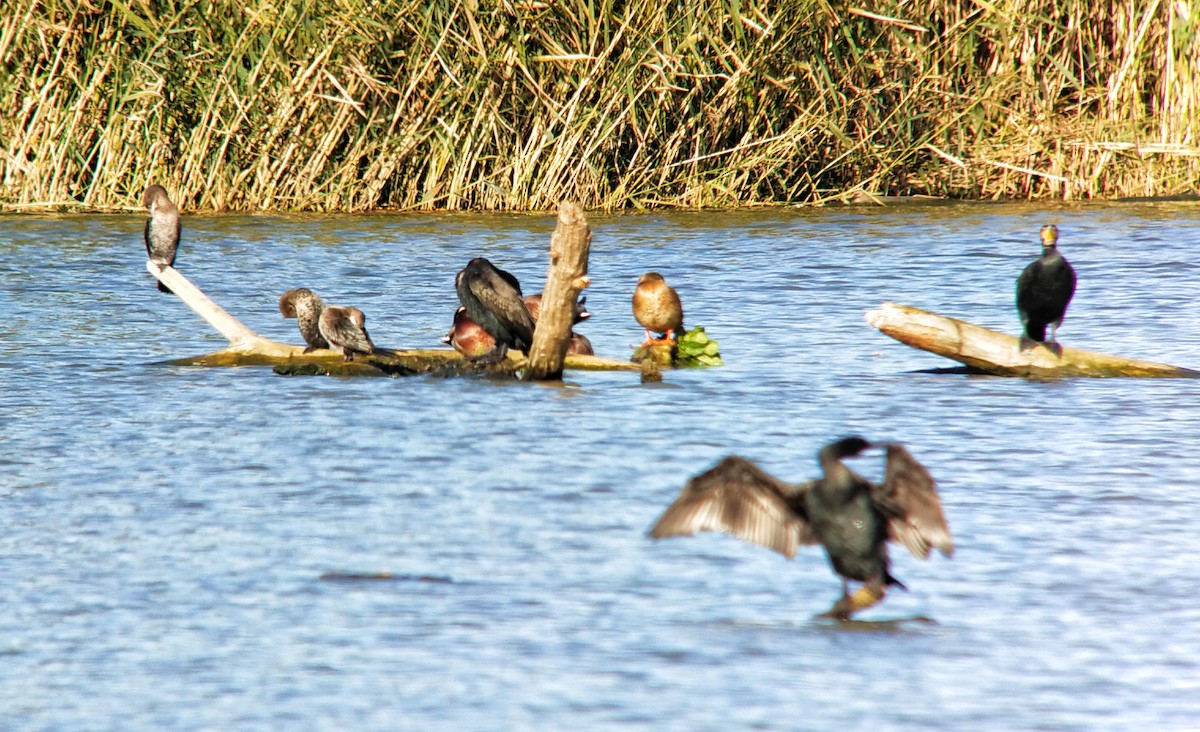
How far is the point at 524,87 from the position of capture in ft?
55.6

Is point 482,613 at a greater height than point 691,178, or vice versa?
point 691,178

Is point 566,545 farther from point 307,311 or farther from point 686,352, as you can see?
point 686,352

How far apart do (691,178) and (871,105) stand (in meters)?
2.02

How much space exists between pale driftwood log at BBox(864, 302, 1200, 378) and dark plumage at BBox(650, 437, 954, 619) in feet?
12.6

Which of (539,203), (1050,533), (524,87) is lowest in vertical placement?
(1050,533)

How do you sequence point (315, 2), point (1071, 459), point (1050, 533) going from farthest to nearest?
point (315, 2)
point (1071, 459)
point (1050, 533)

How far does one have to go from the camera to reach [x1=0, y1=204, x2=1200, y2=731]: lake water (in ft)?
15.4

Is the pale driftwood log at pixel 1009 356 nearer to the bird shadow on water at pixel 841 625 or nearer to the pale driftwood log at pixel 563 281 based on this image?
the pale driftwood log at pixel 563 281

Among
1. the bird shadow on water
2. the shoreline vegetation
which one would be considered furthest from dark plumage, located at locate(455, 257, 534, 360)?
the shoreline vegetation

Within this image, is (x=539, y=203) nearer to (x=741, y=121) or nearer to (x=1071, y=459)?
(x=741, y=121)

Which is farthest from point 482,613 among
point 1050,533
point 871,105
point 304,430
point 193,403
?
point 871,105

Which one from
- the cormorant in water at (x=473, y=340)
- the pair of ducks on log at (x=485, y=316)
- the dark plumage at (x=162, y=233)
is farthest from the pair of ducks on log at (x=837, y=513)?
the dark plumage at (x=162, y=233)

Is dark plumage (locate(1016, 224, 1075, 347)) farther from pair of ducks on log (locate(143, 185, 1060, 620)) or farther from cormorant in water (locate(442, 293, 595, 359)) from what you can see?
pair of ducks on log (locate(143, 185, 1060, 620))

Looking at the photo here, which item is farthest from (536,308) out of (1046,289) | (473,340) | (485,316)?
(1046,289)
